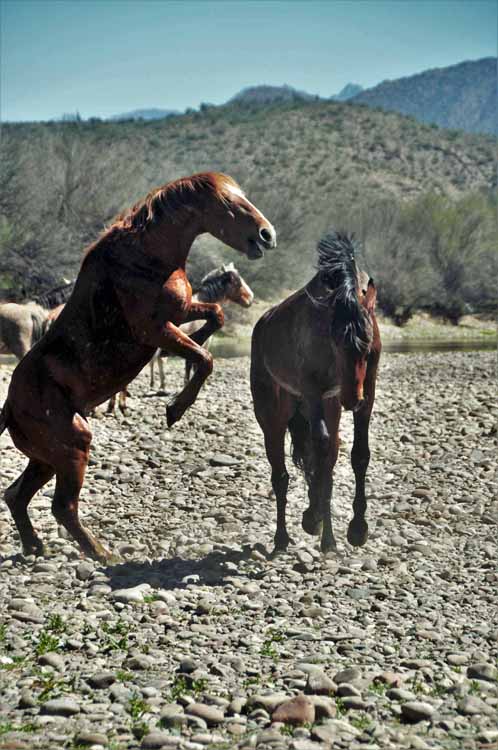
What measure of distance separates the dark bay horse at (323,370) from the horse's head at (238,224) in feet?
2.74

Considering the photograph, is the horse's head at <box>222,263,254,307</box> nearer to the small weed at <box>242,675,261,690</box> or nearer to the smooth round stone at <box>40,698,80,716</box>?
the small weed at <box>242,675,261,690</box>

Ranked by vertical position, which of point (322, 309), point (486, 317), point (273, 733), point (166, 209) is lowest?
point (486, 317)

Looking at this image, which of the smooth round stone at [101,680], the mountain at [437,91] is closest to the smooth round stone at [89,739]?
the smooth round stone at [101,680]

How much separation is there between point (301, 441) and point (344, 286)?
1.74 metres

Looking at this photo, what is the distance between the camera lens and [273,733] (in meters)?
3.85

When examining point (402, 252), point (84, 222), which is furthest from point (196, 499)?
point (402, 252)

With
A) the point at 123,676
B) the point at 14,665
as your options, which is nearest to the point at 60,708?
the point at 123,676

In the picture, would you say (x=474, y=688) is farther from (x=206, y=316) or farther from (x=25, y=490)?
(x=25, y=490)

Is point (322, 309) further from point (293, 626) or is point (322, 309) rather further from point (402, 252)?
point (402, 252)

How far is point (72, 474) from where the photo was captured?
6.18 meters

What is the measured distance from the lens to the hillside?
29.1 m

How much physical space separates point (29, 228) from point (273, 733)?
2638 cm

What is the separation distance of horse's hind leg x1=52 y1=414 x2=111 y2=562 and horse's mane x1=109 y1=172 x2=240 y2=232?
1.31m

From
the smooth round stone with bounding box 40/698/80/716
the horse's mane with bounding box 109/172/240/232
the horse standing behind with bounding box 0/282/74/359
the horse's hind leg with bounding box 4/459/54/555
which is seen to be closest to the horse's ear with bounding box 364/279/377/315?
the horse's mane with bounding box 109/172/240/232
